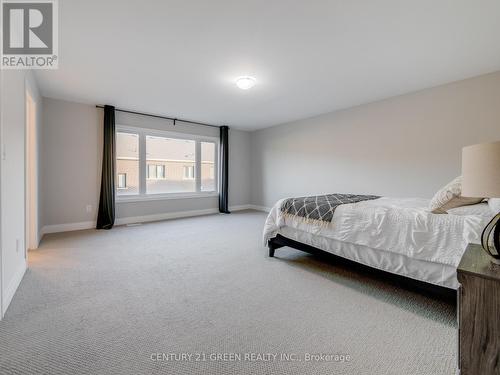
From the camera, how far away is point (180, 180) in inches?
230

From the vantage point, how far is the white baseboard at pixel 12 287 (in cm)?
177

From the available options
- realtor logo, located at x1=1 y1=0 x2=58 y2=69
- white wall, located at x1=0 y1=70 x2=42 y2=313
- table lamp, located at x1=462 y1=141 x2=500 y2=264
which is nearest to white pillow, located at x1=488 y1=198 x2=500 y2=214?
table lamp, located at x1=462 y1=141 x2=500 y2=264

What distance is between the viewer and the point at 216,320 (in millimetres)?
1684

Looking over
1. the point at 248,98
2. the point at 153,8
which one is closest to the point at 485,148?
the point at 153,8

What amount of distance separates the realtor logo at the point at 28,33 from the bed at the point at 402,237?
3.04m

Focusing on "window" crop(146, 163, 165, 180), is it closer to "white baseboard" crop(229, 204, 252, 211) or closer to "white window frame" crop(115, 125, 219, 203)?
"white window frame" crop(115, 125, 219, 203)

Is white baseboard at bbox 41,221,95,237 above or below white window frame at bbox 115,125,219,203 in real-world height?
below

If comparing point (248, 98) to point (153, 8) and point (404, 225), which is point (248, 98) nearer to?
point (153, 8)

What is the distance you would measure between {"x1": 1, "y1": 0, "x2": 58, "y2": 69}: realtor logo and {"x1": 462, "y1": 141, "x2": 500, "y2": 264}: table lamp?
3008 millimetres

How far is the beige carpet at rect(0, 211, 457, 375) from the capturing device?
1.30 m

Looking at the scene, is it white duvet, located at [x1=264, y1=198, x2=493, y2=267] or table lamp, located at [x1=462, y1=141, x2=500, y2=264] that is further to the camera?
white duvet, located at [x1=264, y1=198, x2=493, y2=267]

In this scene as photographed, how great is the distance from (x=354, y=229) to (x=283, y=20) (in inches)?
78.9

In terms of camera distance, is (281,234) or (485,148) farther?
(281,234)

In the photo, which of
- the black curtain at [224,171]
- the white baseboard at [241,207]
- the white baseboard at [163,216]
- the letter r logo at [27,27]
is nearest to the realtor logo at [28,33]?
the letter r logo at [27,27]
